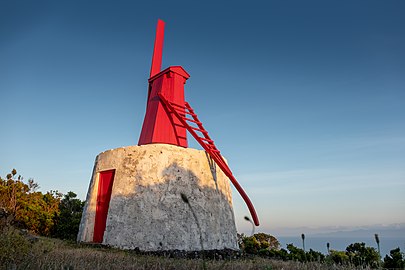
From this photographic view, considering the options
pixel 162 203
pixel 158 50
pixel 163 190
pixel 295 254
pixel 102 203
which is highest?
pixel 158 50

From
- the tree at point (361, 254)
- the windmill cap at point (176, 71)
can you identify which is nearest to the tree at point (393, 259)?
the tree at point (361, 254)

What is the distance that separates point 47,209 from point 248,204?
13.0 meters

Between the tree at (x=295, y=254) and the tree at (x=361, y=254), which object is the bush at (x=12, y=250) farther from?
the tree at (x=295, y=254)

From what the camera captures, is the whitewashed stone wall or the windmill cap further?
Answer: the windmill cap

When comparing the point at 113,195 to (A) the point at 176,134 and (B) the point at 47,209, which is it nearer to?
(A) the point at 176,134

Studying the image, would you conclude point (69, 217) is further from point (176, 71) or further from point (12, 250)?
point (12, 250)

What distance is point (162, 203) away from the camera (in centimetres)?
1162

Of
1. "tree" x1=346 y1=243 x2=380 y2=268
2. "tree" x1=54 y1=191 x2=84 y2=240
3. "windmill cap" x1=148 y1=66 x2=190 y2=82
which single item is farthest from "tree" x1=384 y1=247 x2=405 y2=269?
"tree" x1=54 y1=191 x2=84 y2=240

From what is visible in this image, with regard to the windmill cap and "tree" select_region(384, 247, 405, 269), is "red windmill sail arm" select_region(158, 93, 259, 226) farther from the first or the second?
"tree" select_region(384, 247, 405, 269)

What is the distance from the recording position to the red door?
12828mm

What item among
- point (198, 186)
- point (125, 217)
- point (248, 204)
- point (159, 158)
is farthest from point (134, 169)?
point (248, 204)

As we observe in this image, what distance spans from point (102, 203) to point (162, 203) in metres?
3.19

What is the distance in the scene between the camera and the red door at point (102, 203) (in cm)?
1283

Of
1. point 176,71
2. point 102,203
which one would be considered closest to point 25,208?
point 102,203
